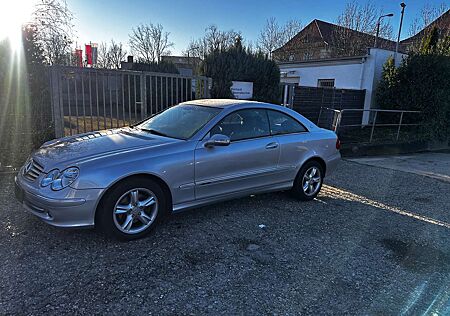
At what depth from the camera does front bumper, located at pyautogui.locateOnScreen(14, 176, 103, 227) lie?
3090 millimetres

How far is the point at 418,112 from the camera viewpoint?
1244 cm

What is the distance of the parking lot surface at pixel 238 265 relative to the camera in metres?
2.59

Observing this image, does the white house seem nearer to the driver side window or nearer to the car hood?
the driver side window

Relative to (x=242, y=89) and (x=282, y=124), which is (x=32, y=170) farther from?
(x=242, y=89)

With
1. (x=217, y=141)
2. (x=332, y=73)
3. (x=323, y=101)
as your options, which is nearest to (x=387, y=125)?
(x=323, y=101)

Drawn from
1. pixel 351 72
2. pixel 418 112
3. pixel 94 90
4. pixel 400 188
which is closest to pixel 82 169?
pixel 94 90

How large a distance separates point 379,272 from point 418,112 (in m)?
11.2

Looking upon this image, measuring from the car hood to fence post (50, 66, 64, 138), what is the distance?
3130 millimetres

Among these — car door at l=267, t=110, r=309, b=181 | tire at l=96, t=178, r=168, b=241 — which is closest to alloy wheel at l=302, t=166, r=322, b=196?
car door at l=267, t=110, r=309, b=181

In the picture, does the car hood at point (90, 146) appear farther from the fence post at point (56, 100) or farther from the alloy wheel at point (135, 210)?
the fence post at point (56, 100)

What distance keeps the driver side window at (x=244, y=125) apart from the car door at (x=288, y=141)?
0.14 meters

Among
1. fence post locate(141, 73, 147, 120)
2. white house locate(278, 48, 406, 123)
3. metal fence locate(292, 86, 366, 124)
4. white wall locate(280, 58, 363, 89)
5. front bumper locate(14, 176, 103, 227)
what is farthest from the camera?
white wall locate(280, 58, 363, 89)

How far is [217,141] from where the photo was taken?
3.82 metres

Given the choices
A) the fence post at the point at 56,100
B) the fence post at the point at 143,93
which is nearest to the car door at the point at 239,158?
the fence post at the point at 143,93
